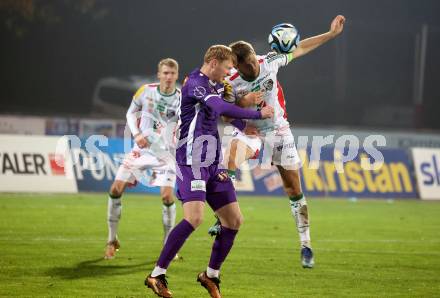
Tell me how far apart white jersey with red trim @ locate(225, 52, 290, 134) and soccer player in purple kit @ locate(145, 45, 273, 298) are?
33.7 inches

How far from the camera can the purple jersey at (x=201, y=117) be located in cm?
865

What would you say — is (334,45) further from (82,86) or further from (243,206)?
(243,206)

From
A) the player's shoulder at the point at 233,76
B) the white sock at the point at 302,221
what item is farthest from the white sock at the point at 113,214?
the player's shoulder at the point at 233,76

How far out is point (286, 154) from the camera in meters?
10.9

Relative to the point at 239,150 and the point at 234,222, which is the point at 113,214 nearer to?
the point at 239,150

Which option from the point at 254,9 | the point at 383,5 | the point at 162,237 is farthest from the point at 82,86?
the point at 162,237

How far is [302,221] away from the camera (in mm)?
10922

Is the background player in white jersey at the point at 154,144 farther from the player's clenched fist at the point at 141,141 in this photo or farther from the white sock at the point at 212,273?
the white sock at the point at 212,273

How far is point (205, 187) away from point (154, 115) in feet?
13.4

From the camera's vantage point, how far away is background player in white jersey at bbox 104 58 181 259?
12.1m

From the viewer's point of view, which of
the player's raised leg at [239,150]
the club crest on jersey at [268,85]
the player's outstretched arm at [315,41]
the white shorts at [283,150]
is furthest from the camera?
the player's raised leg at [239,150]

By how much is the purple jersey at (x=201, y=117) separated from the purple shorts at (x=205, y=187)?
0.09m

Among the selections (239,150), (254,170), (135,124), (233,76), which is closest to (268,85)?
(233,76)

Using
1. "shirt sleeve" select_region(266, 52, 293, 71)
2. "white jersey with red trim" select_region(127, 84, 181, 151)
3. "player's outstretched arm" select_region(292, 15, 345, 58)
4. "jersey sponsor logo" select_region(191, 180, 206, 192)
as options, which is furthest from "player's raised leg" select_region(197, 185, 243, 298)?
"white jersey with red trim" select_region(127, 84, 181, 151)
